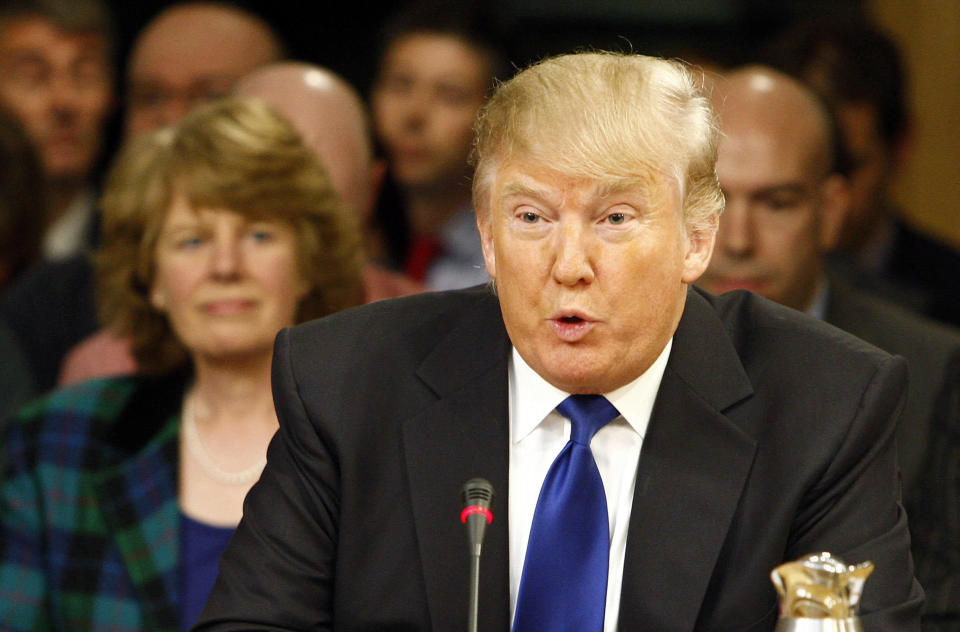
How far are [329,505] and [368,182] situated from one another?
6.82 ft

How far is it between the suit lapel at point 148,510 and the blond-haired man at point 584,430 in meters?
0.87

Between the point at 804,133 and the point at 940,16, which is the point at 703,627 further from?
the point at 940,16

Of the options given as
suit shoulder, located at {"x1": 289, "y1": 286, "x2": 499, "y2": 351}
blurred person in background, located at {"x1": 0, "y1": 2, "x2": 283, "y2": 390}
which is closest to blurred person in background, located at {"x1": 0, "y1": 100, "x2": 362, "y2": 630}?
suit shoulder, located at {"x1": 289, "y1": 286, "x2": 499, "y2": 351}

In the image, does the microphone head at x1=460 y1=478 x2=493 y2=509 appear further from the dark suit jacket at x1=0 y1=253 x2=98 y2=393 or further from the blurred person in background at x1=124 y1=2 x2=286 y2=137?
the blurred person in background at x1=124 y1=2 x2=286 y2=137

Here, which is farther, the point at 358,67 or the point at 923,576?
the point at 358,67

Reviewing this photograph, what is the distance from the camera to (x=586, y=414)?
2.13 m

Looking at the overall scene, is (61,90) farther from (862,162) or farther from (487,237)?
(487,237)

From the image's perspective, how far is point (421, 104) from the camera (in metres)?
Answer: 4.67

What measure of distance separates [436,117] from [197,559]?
2035 millimetres

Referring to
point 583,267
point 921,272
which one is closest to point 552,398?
point 583,267

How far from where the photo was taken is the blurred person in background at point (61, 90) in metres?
4.97

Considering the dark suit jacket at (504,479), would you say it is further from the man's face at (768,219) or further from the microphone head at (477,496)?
the man's face at (768,219)

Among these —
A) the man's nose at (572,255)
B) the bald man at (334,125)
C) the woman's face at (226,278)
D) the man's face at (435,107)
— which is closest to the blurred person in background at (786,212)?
the bald man at (334,125)

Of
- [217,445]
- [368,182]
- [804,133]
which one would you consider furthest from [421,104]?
[217,445]
